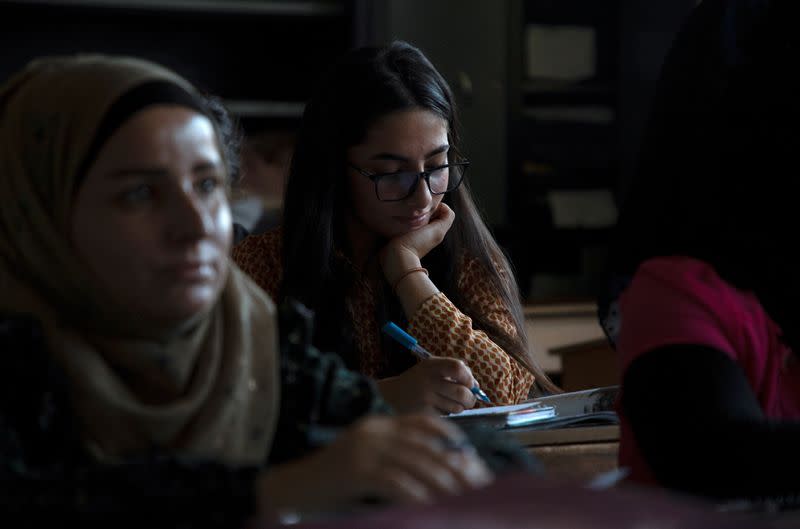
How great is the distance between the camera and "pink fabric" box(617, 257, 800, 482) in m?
1.02

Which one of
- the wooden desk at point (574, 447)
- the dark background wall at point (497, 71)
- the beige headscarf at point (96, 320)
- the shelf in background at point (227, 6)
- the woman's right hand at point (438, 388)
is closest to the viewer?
the beige headscarf at point (96, 320)

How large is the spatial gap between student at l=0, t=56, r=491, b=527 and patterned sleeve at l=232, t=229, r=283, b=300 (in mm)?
935

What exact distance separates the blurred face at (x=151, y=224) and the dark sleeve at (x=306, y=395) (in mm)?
132

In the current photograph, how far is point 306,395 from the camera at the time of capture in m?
0.98

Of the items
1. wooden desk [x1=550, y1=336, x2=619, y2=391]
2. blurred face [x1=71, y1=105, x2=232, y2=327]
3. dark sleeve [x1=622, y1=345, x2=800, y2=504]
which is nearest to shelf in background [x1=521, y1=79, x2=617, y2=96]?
wooden desk [x1=550, y1=336, x2=619, y2=391]

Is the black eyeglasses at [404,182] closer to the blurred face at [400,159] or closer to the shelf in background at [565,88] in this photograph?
the blurred face at [400,159]

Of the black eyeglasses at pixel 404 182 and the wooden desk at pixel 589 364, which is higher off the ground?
the black eyeglasses at pixel 404 182

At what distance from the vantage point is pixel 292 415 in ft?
3.20

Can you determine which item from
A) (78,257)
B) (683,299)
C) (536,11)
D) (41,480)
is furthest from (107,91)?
(536,11)

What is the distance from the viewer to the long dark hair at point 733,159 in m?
1.03

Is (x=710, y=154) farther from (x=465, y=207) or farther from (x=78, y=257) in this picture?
(x=465, y=207)

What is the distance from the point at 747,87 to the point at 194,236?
21.9 inches

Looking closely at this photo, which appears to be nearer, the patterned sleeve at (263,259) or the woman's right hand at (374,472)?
the woman's right hand at (374,472)

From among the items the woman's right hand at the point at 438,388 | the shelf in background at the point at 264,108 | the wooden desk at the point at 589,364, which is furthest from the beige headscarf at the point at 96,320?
the shelf in background at the point at 264,108
